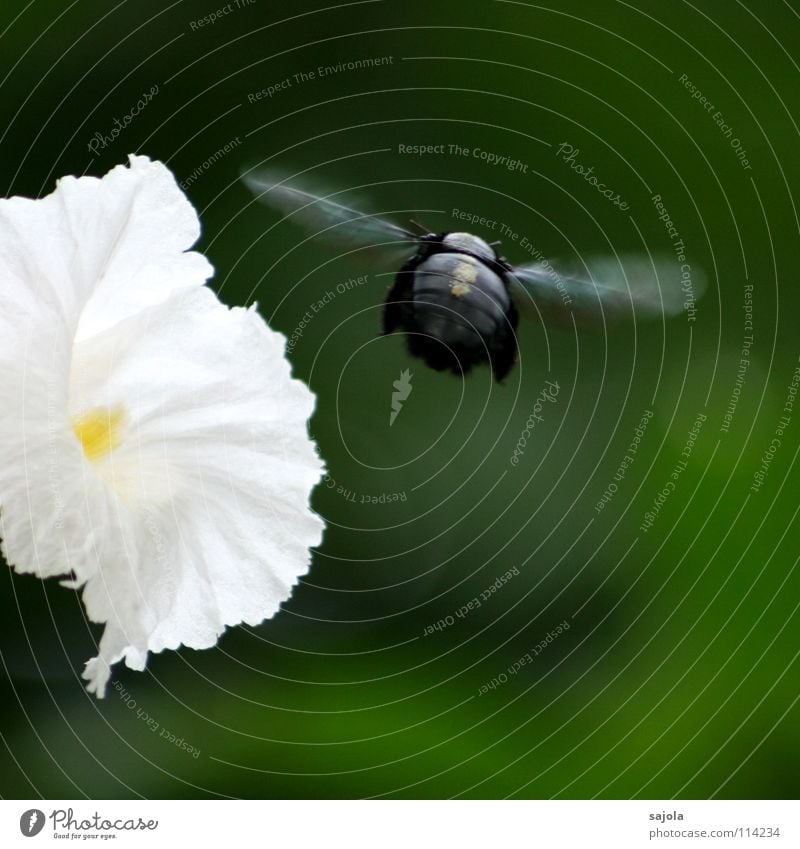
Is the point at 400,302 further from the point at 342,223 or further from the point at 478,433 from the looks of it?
the point at 478,433

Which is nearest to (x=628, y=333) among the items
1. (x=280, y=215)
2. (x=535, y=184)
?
(x=535, y=184)

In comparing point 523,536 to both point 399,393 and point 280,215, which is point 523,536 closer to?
point 399,393

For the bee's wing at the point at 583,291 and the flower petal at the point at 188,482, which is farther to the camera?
the bee's wing at the point at 583,291

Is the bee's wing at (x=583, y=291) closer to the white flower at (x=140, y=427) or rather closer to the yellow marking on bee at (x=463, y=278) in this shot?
the yellow marking on bee at (x=463, y=278)

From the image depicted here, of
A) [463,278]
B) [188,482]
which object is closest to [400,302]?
[463,278]

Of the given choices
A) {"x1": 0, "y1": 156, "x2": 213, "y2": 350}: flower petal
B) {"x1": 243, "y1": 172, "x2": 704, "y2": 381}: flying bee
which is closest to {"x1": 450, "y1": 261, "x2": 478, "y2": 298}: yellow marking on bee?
{"x1": 243, "y1": 172, "x2": 704, "y2": 381}: flying bee

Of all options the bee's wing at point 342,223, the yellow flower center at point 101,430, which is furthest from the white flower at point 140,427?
the bee's wing at point 342,223

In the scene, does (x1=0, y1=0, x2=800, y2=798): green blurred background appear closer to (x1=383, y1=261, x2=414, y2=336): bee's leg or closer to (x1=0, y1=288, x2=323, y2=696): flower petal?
(x1=383, y1=261, x2=414, y2=336): bee's leg
